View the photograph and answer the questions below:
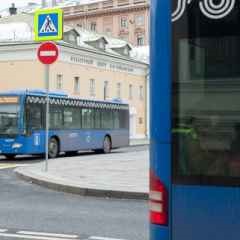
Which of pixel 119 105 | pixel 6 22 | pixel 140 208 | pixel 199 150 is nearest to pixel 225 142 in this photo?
pixel 199 150

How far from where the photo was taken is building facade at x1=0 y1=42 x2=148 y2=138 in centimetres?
4976

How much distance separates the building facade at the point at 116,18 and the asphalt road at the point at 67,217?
9270cm

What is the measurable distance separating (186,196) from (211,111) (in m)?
0.59

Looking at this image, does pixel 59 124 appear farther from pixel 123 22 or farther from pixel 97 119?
pixel 123 22

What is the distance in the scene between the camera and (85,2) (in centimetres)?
12062

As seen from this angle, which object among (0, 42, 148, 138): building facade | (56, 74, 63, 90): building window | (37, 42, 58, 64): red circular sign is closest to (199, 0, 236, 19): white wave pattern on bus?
(37, 42, 58, 64): red circular sign

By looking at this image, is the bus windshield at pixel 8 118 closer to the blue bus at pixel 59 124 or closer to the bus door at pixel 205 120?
the blue bus at pixel 59 124

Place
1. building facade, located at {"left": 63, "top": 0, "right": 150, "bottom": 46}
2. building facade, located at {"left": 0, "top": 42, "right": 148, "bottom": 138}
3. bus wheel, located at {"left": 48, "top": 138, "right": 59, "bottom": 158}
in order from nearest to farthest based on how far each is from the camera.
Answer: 1. bus wheel, located at {"left": 48, "top": 138, "right": 59, "bottom": 158}
2. building facade, located at {"left": 0, "top": 42, "right": 148, "bottom": 138}
3. building facade, located at {"left": 63, "top": 0, "right": 150, "bottom": 46}

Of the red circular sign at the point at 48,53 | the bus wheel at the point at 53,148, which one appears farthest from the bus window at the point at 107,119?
the red circular sign at the point at 48,53

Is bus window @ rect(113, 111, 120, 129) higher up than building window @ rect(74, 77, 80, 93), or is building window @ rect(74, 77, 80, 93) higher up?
building window @ rect(74, 77, 80, 93)

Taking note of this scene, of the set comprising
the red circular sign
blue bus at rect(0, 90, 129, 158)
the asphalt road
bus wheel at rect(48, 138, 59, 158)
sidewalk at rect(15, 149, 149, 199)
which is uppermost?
the red circular sign

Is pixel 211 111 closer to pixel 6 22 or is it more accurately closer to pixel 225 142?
pixel 225 142

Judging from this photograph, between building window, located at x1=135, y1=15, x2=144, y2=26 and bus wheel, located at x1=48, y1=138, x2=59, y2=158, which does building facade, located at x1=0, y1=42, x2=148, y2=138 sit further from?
building window, located at x1=135, y1=15, x2=144, y2=26

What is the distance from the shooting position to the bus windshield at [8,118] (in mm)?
26688
